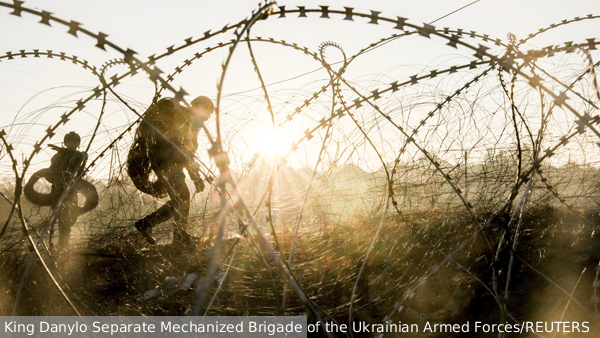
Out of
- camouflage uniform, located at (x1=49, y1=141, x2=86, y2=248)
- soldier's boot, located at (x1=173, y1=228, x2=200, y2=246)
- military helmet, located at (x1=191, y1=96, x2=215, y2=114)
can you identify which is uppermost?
military helmet, located at (x1=191, y1=96, x2=215, y2=114)

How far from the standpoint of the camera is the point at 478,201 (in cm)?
378

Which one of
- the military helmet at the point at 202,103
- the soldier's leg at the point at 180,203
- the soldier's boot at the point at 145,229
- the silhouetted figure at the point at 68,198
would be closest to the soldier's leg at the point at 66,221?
the silhouetted figure at the point at 68,198

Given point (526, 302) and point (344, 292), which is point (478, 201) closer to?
point (526, 302)

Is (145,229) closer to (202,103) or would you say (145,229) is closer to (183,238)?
(183,238)

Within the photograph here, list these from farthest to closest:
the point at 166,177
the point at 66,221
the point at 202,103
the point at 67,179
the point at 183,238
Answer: the point at 66,221 < the point at 202,103 < the point at 183,238 < the point at 67,179 < the point at 166,177

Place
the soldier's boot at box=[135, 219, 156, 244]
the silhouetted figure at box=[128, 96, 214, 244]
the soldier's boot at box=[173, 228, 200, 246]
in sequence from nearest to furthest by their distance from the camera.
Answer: the silhouetted figure at box=[128, 96, 214, 244]
the soldier's boot at box=[135, 219, 156, 244]
the soldier's boot at box=[173, 228, 200, 246]

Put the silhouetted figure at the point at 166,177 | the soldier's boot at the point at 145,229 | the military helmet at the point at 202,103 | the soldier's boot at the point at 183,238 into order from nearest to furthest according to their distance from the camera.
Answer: the silhouetted figure at the point at 166,177
the soldier's boot at the point at 145,229
the soldier's boot at the point at 183,238
the military helmet at the point at 202,103

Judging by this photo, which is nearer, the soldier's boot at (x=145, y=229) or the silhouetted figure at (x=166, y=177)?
the silhouetted figure at (x=166, y=177)

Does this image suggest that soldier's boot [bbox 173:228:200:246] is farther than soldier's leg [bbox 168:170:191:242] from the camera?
Yes

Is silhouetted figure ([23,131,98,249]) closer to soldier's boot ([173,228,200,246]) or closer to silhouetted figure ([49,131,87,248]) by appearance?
silhouetted figure ([49,131,87,248])

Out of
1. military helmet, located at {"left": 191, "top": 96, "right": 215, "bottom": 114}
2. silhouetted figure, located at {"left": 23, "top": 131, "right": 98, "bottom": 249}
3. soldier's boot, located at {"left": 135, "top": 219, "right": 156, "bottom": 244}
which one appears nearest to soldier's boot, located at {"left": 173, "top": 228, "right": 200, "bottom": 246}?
soldier's boot, located at {"left": 135, "top": 219, "right": 156, "bottom": 244}

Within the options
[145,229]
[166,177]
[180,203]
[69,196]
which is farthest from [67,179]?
[180,203]

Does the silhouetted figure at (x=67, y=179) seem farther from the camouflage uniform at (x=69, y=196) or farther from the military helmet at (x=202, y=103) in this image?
the military helmet at (x=202, y=103)

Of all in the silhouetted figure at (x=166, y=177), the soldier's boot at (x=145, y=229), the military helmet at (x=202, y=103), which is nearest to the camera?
the silhouetted figure at (x=166, y=177)
